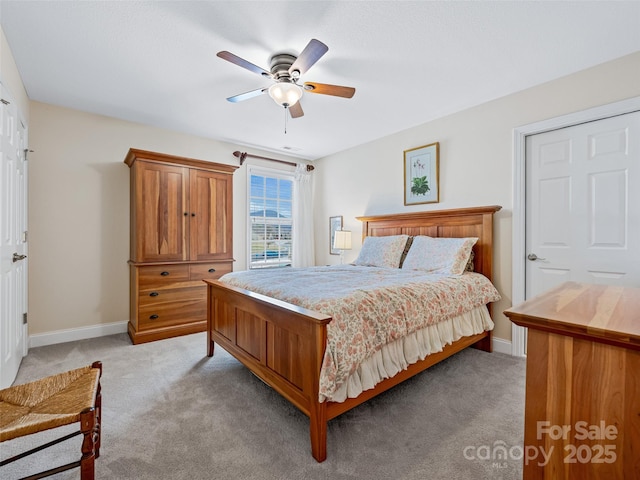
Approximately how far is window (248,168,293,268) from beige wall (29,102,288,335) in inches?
59.6

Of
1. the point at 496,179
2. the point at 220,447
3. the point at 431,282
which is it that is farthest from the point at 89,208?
the point at 496,179

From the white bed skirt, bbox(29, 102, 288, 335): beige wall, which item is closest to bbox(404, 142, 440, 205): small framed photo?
the white bed skirt

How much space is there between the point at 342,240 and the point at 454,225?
163 centimetres

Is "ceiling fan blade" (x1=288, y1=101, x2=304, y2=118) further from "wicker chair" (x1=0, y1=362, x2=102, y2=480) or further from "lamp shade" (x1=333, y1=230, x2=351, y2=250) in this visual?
"wicker chair" (x1=0, y1=362, x2=102, y2=480)

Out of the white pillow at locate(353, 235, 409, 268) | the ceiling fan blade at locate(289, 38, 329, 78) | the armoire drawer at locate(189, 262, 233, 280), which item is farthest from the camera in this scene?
the armoire drawer at locate(189, 262, 233, 280)

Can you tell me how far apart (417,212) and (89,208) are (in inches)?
150

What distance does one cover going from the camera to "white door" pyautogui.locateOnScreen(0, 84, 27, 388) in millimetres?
1955

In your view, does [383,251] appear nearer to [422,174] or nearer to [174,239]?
[422,174]

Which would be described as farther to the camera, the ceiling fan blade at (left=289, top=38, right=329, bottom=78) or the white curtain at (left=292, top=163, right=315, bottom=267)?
the white curtain at (left=292, top=163, right=315, bottom=267)

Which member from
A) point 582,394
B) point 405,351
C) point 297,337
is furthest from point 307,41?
point 582,394

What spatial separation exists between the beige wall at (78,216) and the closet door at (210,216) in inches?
32.6

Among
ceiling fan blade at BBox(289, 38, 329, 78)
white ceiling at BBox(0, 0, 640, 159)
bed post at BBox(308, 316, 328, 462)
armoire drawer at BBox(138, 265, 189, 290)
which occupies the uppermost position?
white ceiling at BBox(0, 0, 640, 159)

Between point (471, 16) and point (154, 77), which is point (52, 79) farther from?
point (471, 16)

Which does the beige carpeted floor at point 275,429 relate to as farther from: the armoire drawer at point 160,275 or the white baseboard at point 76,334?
the armoire drawer at point 160,275
